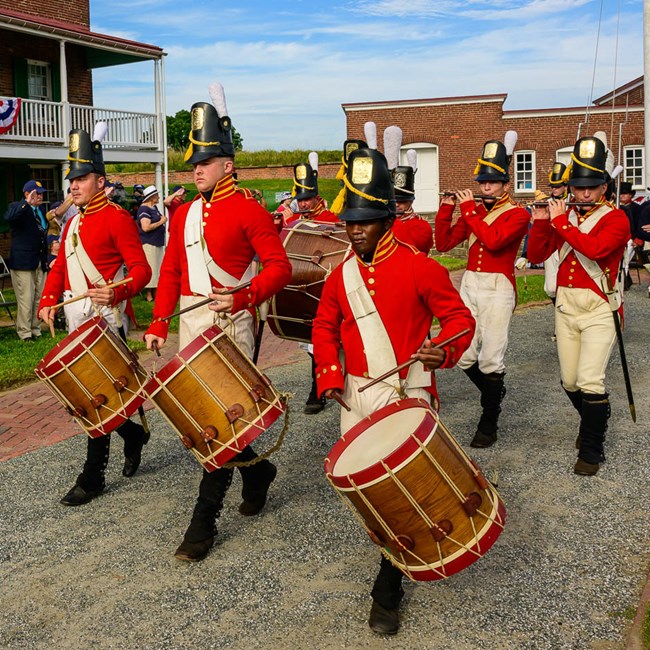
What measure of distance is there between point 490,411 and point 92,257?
3.20 metres

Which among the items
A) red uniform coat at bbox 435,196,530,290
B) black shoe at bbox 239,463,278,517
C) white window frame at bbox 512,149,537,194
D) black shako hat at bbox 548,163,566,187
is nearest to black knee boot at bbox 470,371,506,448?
red uniform coat at bbox 435,196,530,290

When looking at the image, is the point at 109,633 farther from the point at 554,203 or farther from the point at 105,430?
the point at 554,203

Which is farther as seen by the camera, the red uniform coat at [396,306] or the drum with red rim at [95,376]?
the drum with red rim at [95,376]

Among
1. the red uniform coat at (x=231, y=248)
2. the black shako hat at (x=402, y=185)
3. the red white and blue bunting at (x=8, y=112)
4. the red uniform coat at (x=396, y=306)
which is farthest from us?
the red white and blue bunting at (x=8, y=112)

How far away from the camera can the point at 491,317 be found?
263 inches

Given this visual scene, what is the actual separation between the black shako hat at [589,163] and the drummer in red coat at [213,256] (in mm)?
2450

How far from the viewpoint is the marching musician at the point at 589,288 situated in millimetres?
5941

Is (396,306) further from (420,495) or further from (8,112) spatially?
(8,112)

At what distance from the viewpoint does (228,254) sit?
4898mm

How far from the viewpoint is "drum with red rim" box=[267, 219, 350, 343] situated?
19.1 feet

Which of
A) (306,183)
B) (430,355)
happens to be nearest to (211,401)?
(430,355)

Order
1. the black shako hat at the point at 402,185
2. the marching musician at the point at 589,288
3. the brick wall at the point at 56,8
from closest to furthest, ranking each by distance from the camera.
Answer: the marching musician at the point at 589,288
the black shako hat at the point at 402,185
the brick wall at the point at 56,8

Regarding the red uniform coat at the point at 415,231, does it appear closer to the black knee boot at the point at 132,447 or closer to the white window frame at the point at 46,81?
the black knee boot at the point at 132,447

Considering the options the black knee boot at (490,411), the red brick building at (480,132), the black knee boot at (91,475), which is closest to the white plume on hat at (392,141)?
the black knee boot at (490,411)
